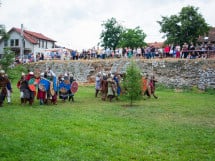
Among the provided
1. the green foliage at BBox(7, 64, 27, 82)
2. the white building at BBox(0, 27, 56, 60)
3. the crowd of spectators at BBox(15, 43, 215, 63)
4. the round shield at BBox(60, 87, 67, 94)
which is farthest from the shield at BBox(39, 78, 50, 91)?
the white building at BBox(0, 27, 56, 60)

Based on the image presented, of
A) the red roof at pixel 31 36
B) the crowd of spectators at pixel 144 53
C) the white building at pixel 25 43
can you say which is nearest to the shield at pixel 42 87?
the crowd of spectators at pixel 144 53

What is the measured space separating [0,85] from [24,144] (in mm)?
7942

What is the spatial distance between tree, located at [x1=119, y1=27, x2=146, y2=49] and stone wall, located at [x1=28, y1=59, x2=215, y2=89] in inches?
869

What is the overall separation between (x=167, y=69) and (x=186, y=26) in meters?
13.7

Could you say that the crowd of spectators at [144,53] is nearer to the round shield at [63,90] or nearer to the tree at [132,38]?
the round shield at [63,90]

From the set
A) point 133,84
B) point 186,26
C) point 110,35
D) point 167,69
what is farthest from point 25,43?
point 133,84

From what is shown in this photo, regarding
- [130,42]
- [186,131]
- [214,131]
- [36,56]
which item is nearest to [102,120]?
[186,131]

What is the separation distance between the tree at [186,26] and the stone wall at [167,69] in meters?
12.3

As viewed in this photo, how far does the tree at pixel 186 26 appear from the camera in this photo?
39000 millimetres

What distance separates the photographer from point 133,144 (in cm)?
778

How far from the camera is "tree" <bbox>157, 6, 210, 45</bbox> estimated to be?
128ft

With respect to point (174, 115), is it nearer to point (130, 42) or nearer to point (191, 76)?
point (191, 76)

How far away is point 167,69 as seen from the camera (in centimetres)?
2723

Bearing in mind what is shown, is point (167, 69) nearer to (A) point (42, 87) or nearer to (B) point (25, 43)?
(A) point (42, 87)
